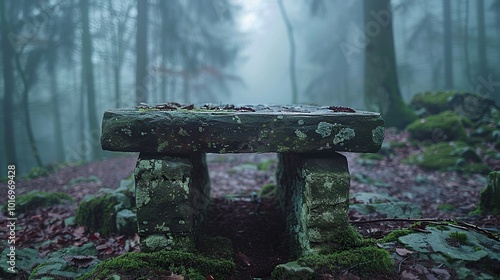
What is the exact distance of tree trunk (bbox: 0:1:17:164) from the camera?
9.30m

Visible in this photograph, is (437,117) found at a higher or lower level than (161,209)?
higher

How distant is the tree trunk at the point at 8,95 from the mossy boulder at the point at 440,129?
12411mm

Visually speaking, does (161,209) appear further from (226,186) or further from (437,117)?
(437,117)

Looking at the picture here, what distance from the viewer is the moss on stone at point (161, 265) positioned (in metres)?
2.25

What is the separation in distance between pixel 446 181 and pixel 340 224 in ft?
14.2

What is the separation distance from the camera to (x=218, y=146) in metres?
2.46

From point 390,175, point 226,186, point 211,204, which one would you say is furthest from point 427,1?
point 211,204

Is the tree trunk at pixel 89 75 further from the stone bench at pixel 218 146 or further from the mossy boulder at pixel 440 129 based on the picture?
the mossy boulder at pixel 440 129

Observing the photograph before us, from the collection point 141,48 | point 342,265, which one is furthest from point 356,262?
point 141,48

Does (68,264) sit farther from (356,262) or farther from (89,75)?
(89,75)

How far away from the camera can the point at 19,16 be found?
383 inches

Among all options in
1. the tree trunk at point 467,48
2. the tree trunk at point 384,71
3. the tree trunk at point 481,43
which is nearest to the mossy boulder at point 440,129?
the tree trunk at point 384,71

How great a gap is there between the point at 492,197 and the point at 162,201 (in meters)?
3.84

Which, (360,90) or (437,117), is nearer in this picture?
(437,117)
